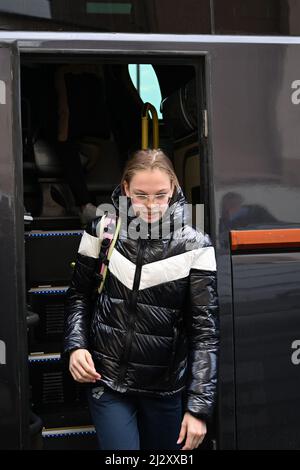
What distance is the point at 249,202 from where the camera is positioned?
3.03 meters

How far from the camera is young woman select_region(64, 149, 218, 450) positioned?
2225mm

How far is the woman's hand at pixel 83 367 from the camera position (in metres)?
2.15

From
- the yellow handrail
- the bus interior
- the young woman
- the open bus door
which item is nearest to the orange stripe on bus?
the bus interior

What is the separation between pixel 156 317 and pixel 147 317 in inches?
1.2

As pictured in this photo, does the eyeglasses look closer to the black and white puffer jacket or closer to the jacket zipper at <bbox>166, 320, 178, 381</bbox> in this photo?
the black and white puffer jacket

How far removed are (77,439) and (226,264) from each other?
1.26m

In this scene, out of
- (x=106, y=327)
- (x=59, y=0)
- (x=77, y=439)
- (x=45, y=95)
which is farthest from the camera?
(x=45, y=95)

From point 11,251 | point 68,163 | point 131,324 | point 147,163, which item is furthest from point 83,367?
point 68,163

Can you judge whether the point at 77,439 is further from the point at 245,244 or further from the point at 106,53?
the point at 106,53

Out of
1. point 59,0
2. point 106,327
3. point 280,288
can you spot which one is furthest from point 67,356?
point 59,0

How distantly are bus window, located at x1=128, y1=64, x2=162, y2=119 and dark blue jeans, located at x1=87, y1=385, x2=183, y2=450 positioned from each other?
2516mm

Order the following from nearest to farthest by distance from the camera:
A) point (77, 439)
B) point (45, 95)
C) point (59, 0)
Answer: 1. point (59, 0)
2. point (77, 439)
3. point (45, 95)

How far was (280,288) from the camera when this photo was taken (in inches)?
121

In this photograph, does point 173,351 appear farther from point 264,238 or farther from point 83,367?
point 264,238
